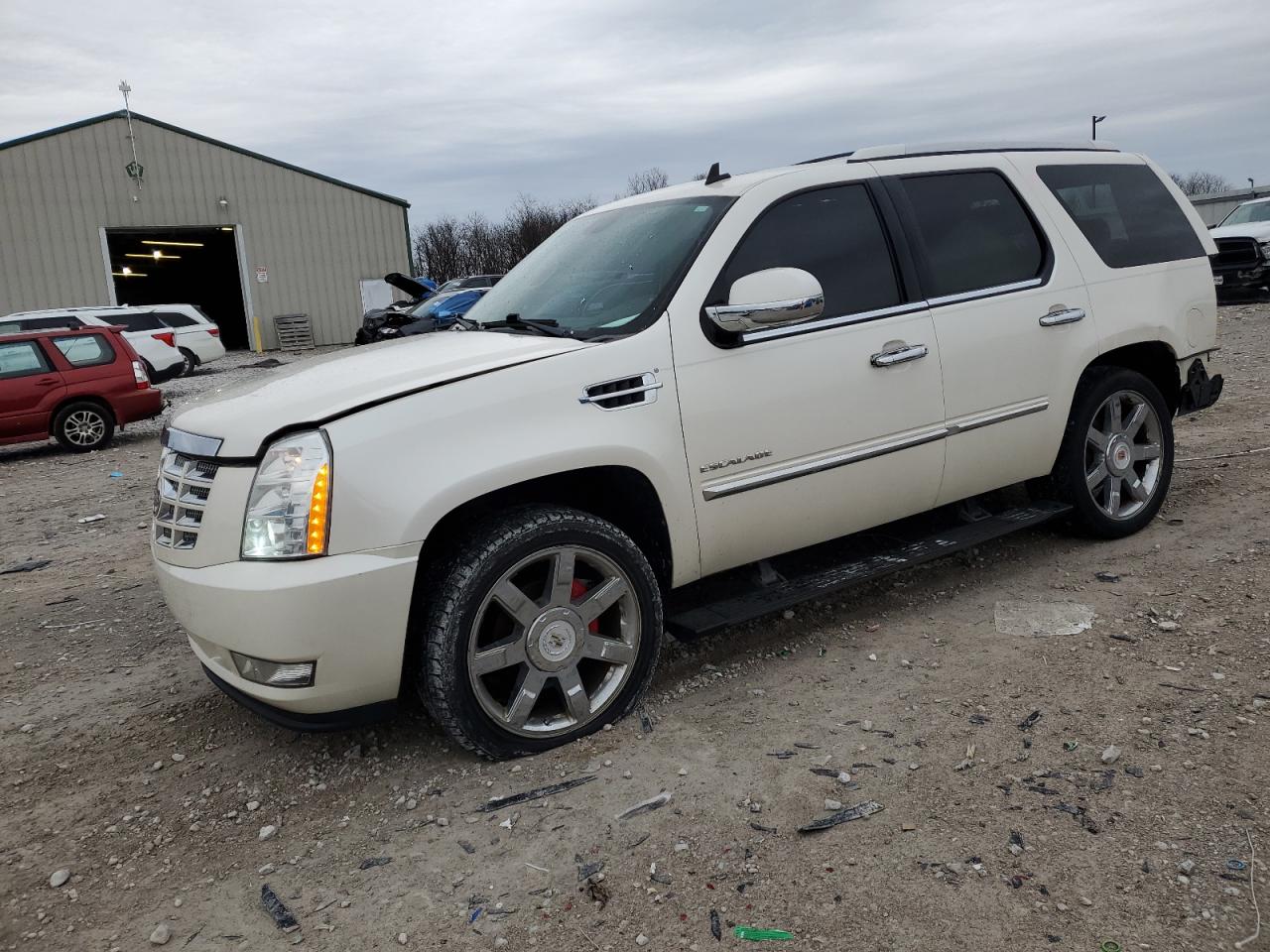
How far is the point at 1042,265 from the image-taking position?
4461 millimetres

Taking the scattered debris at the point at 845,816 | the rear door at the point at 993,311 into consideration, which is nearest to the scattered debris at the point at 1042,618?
the rear door at the point at 993,311

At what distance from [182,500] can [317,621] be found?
0.70 m

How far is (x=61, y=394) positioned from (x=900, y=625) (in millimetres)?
11326

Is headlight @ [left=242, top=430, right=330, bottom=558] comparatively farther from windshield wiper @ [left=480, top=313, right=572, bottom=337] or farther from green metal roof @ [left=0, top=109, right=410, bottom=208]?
green metal roof @ [left=0, top=109, right=410, bottom=208]

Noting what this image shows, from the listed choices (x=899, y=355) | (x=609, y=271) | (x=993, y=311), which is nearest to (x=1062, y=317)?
(x=993, y=311)

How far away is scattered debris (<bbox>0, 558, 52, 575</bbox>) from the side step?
15.1 ft

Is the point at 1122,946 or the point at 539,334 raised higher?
the point at 539,334

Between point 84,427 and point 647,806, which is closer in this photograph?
point 647,806

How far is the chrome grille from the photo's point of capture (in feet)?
10.0

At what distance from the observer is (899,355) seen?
389 cm

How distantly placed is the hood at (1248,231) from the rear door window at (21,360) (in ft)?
62.0

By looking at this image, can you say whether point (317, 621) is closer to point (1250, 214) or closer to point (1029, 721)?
point (1029, 721)

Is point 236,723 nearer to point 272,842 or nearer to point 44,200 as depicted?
point 272,842

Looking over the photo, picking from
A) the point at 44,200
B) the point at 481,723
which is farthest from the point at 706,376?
the point at 44,200
